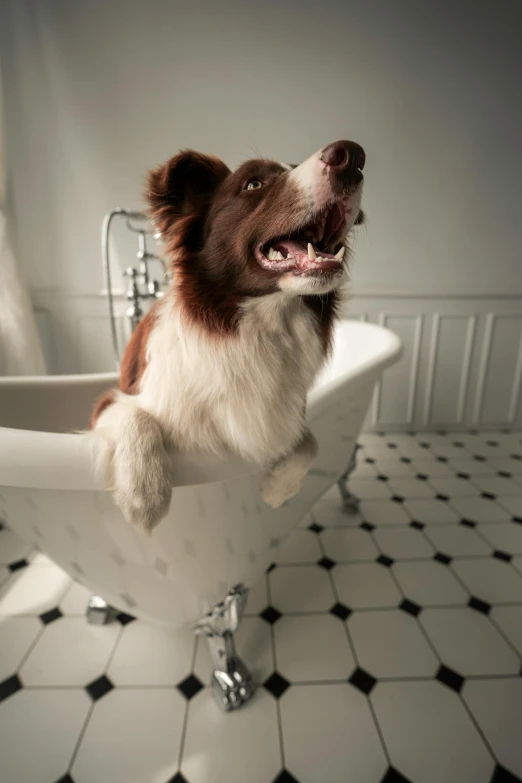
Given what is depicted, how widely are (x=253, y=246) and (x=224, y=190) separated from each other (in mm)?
160

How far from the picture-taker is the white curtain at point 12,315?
5.80 feet

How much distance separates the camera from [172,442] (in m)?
0.78

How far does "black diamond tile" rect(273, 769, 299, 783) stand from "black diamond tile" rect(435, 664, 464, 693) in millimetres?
530

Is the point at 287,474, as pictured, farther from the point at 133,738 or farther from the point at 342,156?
the point at 133,738

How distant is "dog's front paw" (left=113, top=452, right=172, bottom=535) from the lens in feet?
2.21

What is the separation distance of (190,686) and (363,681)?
532mm

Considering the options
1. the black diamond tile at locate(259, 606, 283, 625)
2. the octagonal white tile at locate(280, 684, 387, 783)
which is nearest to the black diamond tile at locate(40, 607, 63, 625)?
the black diamond tile at locate(259, 606, 283, 625)

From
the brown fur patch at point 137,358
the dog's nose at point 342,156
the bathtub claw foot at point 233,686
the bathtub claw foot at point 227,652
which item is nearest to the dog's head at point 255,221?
the dog's nose at point 342,156

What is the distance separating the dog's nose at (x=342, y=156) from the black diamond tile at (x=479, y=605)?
157 centimetres

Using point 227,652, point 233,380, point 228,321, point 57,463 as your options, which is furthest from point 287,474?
point 227,652

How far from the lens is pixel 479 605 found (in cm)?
144

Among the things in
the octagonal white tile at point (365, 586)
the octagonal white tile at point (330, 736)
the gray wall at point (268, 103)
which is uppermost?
the gray wall at point (268, 103)

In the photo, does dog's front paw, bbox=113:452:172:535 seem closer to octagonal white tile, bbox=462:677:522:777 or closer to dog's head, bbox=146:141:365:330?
dog's head, bbox=146:141:365:330

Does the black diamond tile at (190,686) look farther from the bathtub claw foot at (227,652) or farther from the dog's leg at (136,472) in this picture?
the dog's leg at (136,472)
